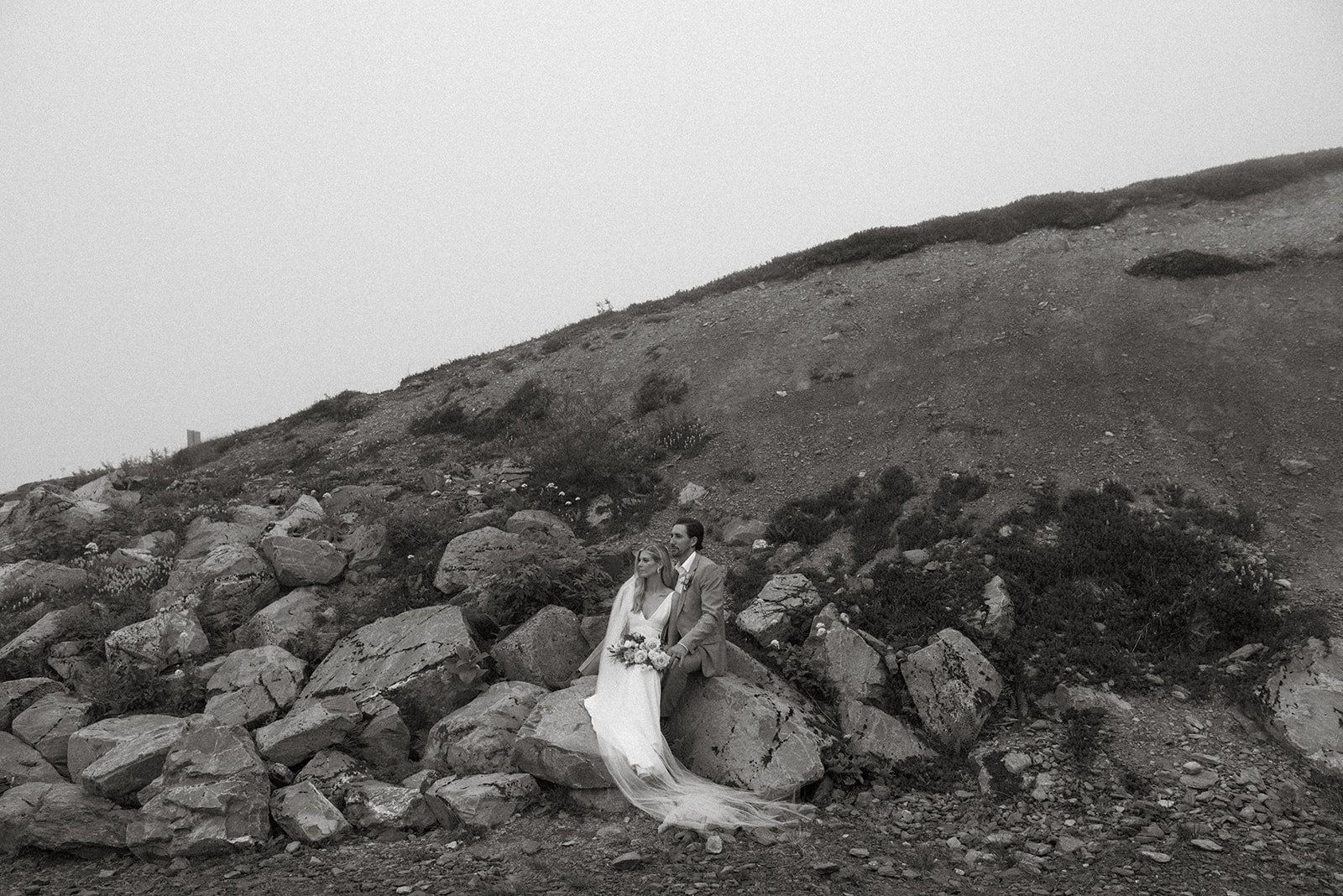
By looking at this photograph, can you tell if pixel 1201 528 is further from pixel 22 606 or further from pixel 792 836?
pixel 22 606

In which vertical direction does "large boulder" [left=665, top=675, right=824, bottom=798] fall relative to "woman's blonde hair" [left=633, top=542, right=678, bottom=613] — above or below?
below

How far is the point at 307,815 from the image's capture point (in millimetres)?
8938

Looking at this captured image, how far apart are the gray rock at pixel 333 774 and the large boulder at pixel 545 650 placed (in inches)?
90.6

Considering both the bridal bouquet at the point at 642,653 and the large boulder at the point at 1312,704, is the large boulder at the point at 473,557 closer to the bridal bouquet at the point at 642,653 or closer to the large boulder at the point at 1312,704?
the bridal bouquet at the point at 642,653

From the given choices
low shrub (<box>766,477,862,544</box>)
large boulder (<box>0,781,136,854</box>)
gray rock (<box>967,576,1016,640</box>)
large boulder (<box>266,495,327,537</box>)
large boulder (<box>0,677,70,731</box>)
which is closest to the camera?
large boulder (<box>0,781,136,854</box>)

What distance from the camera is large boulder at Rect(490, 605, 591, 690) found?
11.5 m

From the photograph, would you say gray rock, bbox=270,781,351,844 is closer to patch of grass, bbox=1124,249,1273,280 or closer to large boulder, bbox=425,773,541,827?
large boulder, bbox=425,773,541,827

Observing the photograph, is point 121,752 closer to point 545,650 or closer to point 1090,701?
point 545,650

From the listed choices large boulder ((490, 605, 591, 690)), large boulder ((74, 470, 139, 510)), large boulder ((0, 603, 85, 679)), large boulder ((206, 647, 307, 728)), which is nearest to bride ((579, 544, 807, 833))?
Result: large boulder ((490, 605, 591, 690))

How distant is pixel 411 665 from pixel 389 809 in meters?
2.62

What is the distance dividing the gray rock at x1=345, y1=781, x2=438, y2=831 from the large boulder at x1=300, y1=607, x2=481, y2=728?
1.67 metres

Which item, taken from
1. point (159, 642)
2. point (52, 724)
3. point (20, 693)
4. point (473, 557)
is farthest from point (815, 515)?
point (20, 693)

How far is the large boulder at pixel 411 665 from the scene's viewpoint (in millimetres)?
11188

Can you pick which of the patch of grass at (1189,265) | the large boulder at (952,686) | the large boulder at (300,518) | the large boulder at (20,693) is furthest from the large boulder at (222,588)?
the patch of grass at (1189,265)
